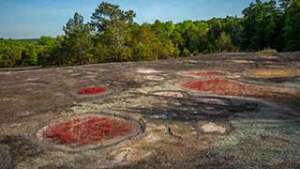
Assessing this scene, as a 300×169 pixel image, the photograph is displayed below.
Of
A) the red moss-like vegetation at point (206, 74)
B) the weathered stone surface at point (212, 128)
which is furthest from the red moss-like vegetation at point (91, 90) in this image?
the weathered stone surface at point (212, 128)

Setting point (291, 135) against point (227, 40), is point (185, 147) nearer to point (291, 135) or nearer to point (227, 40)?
point (291, 135)

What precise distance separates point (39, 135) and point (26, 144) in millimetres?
484

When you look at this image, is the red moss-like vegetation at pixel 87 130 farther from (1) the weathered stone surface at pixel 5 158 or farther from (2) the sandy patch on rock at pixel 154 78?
(2) the sandy patch on rock at pixel 154 78

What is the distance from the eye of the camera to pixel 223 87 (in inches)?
410

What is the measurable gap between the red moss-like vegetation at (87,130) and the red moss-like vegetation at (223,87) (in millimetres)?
3554

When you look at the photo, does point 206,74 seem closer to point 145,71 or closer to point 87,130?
point 145,71

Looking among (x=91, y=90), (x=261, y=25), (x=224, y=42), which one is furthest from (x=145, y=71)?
(x=224, y=42)

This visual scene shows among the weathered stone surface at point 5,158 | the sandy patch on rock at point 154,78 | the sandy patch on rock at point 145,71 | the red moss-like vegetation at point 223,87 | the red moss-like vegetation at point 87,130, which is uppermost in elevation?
the sandy patch on rock at point 145,71

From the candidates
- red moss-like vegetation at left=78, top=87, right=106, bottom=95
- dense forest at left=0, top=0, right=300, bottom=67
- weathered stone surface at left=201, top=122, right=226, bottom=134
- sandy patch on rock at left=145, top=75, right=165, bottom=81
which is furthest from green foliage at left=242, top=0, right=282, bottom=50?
weathered stone surface at left=201, top=122, right=226, bottom=134

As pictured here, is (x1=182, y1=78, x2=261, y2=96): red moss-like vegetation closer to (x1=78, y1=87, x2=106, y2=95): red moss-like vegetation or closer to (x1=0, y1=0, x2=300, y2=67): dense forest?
(x1=78, y1=87, x2=106, y2=95): red moss-like vegetation

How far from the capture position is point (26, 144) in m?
6.28

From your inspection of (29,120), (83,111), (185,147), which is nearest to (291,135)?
(185,147)

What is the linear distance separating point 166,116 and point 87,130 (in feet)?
5.55

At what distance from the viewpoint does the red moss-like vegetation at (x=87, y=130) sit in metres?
6.41
